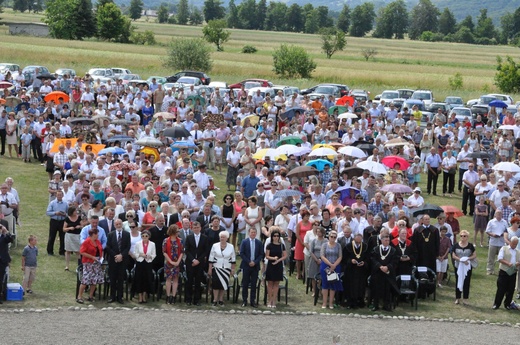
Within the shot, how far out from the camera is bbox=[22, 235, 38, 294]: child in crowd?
17.0 meters

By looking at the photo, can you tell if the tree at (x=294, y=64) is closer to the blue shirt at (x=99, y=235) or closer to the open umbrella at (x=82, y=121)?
the open umbrella at (x=82, y=121)

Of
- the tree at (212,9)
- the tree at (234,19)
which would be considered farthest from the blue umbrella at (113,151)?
the tree at (234,19)

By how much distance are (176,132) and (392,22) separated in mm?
167679

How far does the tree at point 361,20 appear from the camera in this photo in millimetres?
186000

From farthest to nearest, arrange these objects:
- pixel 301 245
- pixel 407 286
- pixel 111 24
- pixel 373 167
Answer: pixel 111 24 < pixel 373 167 < pixel 301 245 < pixel 407 286

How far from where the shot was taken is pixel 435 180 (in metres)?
28.4

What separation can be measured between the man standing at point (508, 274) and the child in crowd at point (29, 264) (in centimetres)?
844

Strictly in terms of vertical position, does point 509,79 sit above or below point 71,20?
below

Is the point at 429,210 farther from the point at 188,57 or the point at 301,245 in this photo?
the point at 188,57

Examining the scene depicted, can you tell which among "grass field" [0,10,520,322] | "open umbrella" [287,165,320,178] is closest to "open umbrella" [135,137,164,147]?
"grass field" [0,10,520,322]

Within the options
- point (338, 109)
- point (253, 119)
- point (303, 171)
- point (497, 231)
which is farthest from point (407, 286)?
point (338, 109)

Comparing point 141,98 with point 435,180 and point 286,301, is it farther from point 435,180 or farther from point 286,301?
point 286,301

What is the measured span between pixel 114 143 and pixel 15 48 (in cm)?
5025

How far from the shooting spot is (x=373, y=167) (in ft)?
77.9
